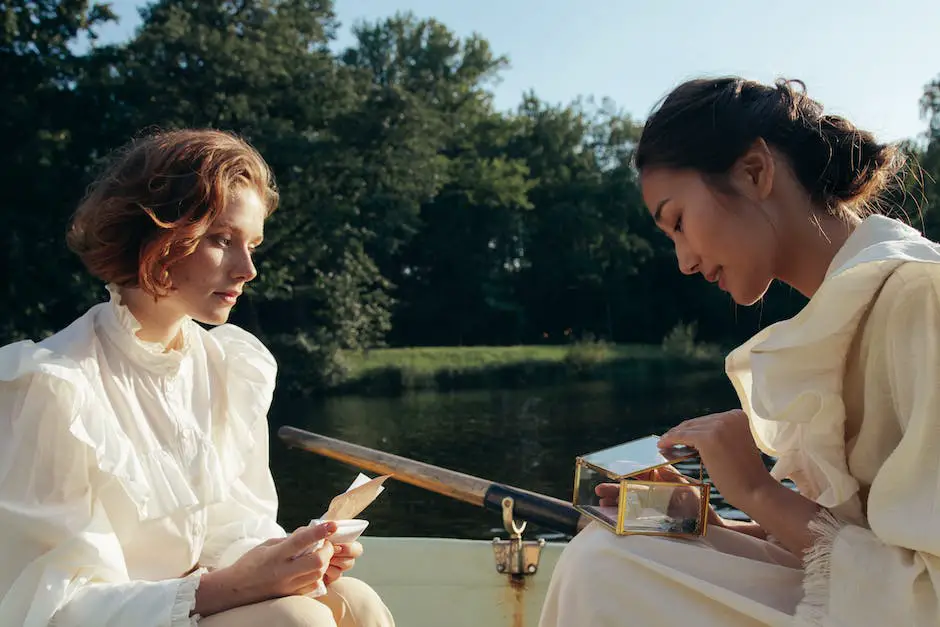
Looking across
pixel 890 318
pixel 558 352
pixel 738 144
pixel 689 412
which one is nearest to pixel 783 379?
pixel 890 318

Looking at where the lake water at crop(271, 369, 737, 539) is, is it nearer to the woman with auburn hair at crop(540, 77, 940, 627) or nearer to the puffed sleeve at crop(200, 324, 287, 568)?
the puffed sleeve at crop(200, 324, 287, 568)

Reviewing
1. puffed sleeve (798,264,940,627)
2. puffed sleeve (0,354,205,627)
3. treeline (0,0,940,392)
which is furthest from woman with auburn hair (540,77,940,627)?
treeline (0,0,940,392)

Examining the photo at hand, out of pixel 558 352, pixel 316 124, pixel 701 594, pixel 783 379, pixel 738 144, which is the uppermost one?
pixel 316 124

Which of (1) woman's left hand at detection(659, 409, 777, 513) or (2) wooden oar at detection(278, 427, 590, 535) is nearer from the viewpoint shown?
(1) woman's left hand at detection(659, 409, 777, 513)

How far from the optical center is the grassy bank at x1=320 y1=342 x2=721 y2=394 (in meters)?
19.1

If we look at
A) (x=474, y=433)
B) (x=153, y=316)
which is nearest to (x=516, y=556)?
(x=153, y=316)

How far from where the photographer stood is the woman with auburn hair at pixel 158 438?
4.65 feet

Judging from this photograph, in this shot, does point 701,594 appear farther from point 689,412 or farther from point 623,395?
point 623,395

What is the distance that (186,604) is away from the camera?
143cm

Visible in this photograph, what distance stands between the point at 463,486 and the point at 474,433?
10246 mm

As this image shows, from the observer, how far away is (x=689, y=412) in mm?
14305

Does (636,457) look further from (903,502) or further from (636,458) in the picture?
(903,502)

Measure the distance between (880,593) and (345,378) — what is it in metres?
17.3

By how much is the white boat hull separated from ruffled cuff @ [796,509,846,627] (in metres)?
1.55
